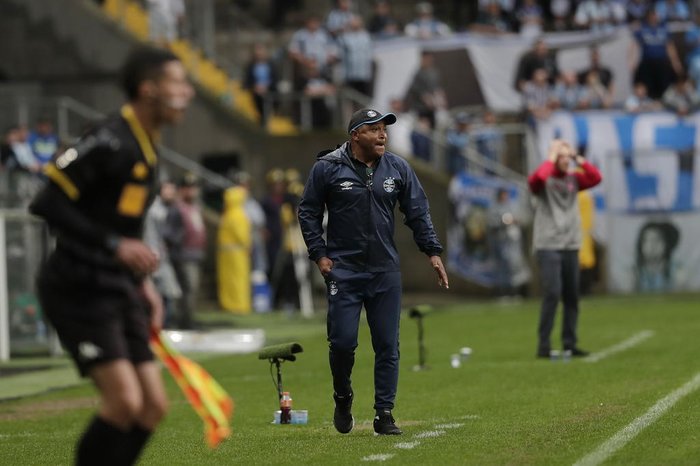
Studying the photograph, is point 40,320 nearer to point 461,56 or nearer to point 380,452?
point 380,452

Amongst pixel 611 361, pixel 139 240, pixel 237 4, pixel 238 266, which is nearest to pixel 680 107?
pixel 238 266

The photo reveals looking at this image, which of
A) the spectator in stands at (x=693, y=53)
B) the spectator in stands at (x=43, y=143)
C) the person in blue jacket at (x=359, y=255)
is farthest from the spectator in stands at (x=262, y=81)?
the person in blue jacket at (x=359, y=255)

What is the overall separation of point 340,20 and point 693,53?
665 centimetres

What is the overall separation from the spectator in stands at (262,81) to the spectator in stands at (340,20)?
4.62 ft

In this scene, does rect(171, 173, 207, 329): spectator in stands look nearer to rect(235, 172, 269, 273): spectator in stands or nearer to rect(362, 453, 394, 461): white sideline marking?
rect(235, 172, 269, 273): spectator in stands

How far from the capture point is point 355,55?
3092cm

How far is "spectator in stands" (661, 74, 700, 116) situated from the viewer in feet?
97.7

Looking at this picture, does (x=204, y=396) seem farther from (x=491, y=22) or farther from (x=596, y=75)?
(x=491, y=22)

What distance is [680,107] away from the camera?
2978 centimetres

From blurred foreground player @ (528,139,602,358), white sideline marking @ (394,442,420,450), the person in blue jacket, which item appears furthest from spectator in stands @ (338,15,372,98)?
white sideline marking @ (394,442,420,450)

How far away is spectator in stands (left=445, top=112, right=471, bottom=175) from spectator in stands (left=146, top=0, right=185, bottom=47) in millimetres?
5443

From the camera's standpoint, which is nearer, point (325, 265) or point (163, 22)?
point (325, 265)

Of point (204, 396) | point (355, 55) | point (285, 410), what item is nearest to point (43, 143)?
point (355, 55)

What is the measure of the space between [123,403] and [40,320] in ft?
45.5
